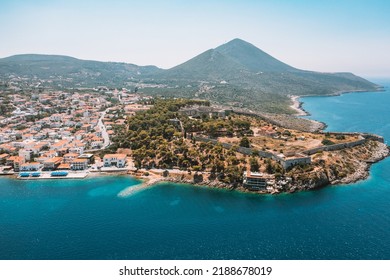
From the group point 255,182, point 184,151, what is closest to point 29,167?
point 184,151

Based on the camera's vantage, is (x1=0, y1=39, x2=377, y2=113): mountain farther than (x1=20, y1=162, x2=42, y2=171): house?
Yes

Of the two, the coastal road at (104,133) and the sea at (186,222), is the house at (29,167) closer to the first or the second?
the sea at (186,222)

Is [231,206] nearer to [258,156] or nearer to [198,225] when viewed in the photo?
[198,225]

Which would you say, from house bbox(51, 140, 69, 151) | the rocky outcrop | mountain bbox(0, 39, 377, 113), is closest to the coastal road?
house bbox(51, 140, 69, 151)

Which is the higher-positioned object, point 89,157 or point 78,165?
point 89,157

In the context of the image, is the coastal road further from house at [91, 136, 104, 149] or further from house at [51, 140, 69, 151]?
house at [51, 140, 69, 151]

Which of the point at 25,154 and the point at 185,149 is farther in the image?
the point at 25,154

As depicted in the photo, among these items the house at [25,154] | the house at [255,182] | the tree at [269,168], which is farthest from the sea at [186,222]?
the house at [25,154]

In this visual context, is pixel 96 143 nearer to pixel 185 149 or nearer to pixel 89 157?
pixel 89 157
